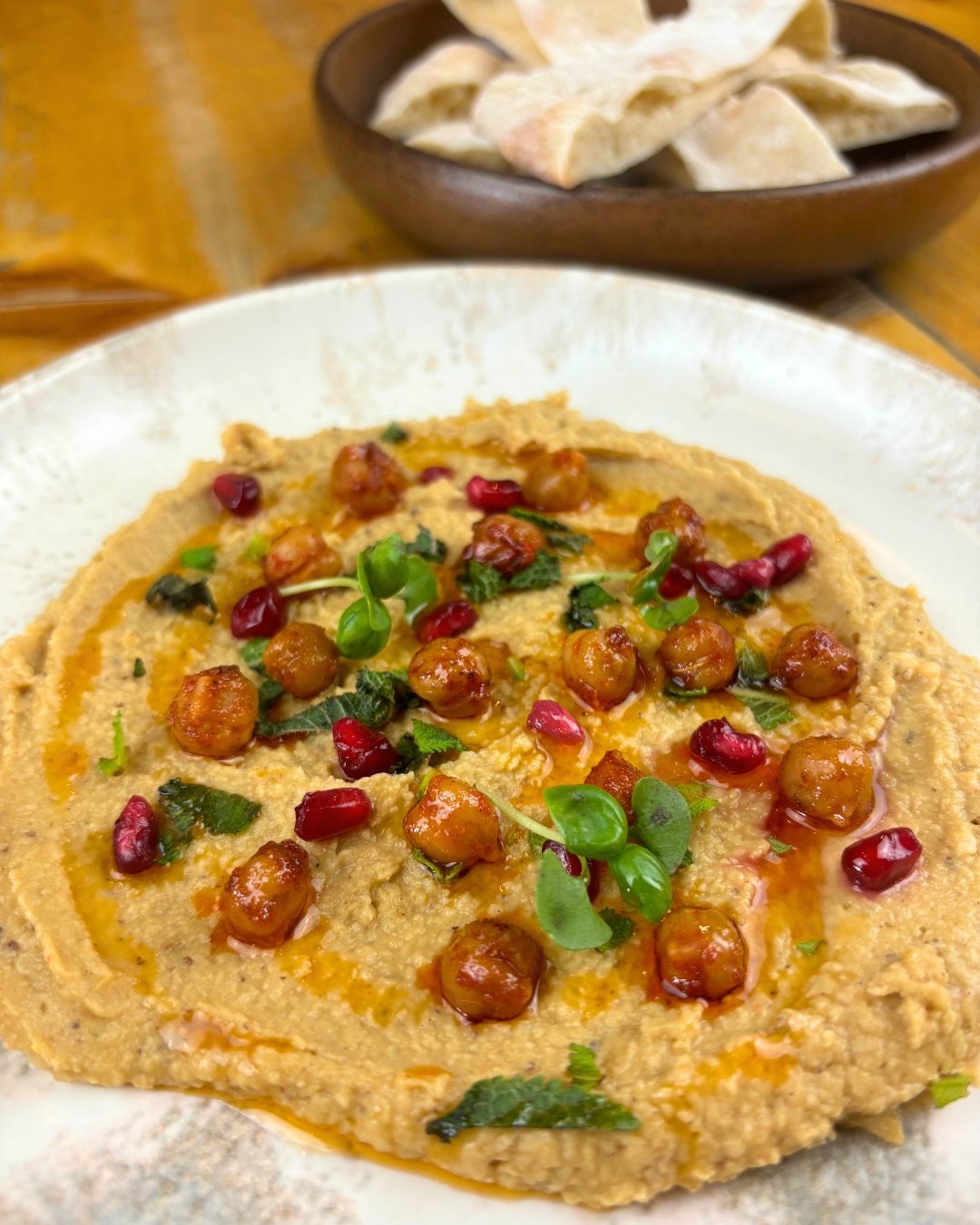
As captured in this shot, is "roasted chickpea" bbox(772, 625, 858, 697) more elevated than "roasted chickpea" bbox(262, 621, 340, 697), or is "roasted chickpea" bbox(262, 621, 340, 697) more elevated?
"roasted chickpea" bbox(772, 625, 858, 697)

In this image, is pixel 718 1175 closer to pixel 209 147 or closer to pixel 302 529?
pixel 302 529

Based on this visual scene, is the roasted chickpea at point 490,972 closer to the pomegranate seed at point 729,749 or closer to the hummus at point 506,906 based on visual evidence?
the hummus at point 506,906

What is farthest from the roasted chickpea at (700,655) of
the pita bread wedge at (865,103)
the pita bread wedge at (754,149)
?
the pita bread wedge at (865,103)

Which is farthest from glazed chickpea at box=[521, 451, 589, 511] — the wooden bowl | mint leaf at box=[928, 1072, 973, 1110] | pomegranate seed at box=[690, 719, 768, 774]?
mint leaf at box=[928, 1072, 973, 1110]

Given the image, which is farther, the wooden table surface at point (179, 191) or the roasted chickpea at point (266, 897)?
the wooden table surface at point (179, 191)

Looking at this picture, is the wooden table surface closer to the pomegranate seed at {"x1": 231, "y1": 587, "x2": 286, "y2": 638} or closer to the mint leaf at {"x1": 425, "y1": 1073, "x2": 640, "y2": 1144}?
the pomegranate seed at {"x1": 231, "y1": 587, "x2": 286, "y2": 638}

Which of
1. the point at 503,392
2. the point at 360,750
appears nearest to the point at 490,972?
the point at 360,750

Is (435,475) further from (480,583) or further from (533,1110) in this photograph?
(533,1110)

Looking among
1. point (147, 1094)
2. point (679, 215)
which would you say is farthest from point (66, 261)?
point (147, 1094)
